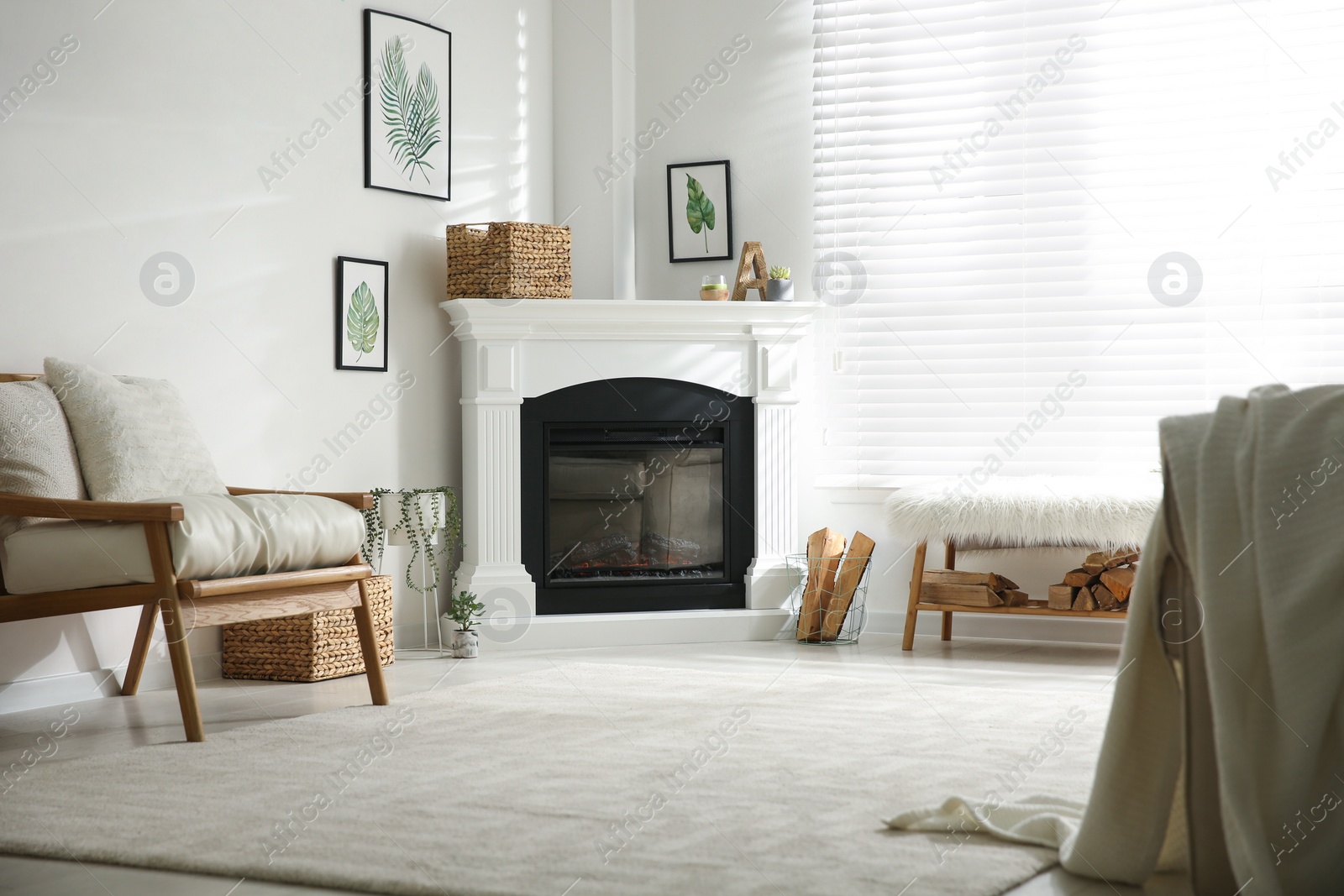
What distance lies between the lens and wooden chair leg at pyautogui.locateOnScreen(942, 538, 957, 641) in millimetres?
4590

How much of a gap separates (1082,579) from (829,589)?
2.99 ft

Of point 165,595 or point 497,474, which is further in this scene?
point 497,474

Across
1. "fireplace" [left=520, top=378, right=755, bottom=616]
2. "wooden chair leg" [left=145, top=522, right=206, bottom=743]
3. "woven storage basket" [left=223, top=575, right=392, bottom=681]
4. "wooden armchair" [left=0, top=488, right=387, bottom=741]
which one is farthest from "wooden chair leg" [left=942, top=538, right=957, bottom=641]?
"wooden chair leg" [left=145, top=522, right=206, bottom=743]

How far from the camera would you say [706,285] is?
482 cm

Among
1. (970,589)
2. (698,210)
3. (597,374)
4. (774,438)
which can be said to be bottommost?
(970,589)

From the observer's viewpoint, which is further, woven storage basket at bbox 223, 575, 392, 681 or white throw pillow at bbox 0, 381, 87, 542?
woven storage basket at bbox 223, 575, 392, 681

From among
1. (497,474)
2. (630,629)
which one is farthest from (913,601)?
(497,474)

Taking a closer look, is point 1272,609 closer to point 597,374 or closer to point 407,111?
point 597,374

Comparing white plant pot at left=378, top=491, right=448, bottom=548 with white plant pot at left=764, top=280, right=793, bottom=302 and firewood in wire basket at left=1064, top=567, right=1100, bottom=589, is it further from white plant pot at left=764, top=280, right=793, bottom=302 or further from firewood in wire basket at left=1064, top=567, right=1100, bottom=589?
firewood in wire basket at left=1064, top=567, right=1100, bottom=589

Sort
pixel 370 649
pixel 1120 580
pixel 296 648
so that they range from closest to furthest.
→ pixel 370 649
pixel 296 648
pixel 1120 580

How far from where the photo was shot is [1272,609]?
5.32 feet

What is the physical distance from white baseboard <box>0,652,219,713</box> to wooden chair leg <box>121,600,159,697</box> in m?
0.05

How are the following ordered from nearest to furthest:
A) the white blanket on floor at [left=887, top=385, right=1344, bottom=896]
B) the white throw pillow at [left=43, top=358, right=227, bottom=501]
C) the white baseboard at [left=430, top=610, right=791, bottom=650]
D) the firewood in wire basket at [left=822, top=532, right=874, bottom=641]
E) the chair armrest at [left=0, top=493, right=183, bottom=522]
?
the white blanket on floor at [left=887, top=385, right=1344, bottom=896] → the chair armrest at [left=0, top=493, right=183, bottom=522] → the white throw pillow at [left=43, top=358, right=227, bottom=501] → the white baseboard at [left=430, top=610, right=791, bottom=650] → the firewood in wire basket at [left=822, top=532, right=874, bottom=641]

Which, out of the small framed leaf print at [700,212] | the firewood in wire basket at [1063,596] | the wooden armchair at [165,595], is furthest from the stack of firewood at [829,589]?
the wooden armchair at [165,595]
